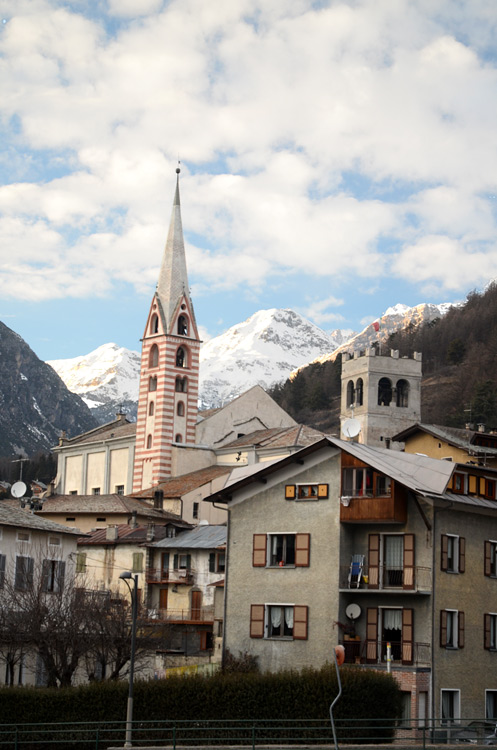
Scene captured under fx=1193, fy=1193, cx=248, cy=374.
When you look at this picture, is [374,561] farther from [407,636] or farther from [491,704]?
[491,704]

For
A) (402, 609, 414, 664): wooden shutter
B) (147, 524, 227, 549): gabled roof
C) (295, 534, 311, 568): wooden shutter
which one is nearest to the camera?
(402, 609, 414, 664): wooden shutter

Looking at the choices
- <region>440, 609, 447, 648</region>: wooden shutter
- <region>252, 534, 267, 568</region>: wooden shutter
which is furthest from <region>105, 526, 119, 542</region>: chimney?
<region>440, 609, 447, 648</region>: wooden shutter

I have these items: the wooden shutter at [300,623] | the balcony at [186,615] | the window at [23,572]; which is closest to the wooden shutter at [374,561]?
the wooden shutter at [300,623]

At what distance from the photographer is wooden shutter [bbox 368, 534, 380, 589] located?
4766 centimetres

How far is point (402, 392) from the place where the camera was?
418ft

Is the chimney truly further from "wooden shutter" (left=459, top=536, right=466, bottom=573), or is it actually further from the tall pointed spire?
the tall pointed spire

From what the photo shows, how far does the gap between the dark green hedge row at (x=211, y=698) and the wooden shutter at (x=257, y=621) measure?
18.8 feet

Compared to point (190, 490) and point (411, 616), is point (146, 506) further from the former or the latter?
point (411, 616)

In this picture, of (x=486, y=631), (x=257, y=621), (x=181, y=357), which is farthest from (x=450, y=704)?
(x=181, y=357)

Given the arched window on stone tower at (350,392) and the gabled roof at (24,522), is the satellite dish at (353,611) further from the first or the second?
the arched window on stone tower at (350,392)

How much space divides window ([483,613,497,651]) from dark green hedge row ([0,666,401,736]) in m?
6.88

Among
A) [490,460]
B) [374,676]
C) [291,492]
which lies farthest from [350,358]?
[374,676]

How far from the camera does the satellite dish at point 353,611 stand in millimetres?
47719

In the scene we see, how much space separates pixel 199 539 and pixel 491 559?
73.5 ft
